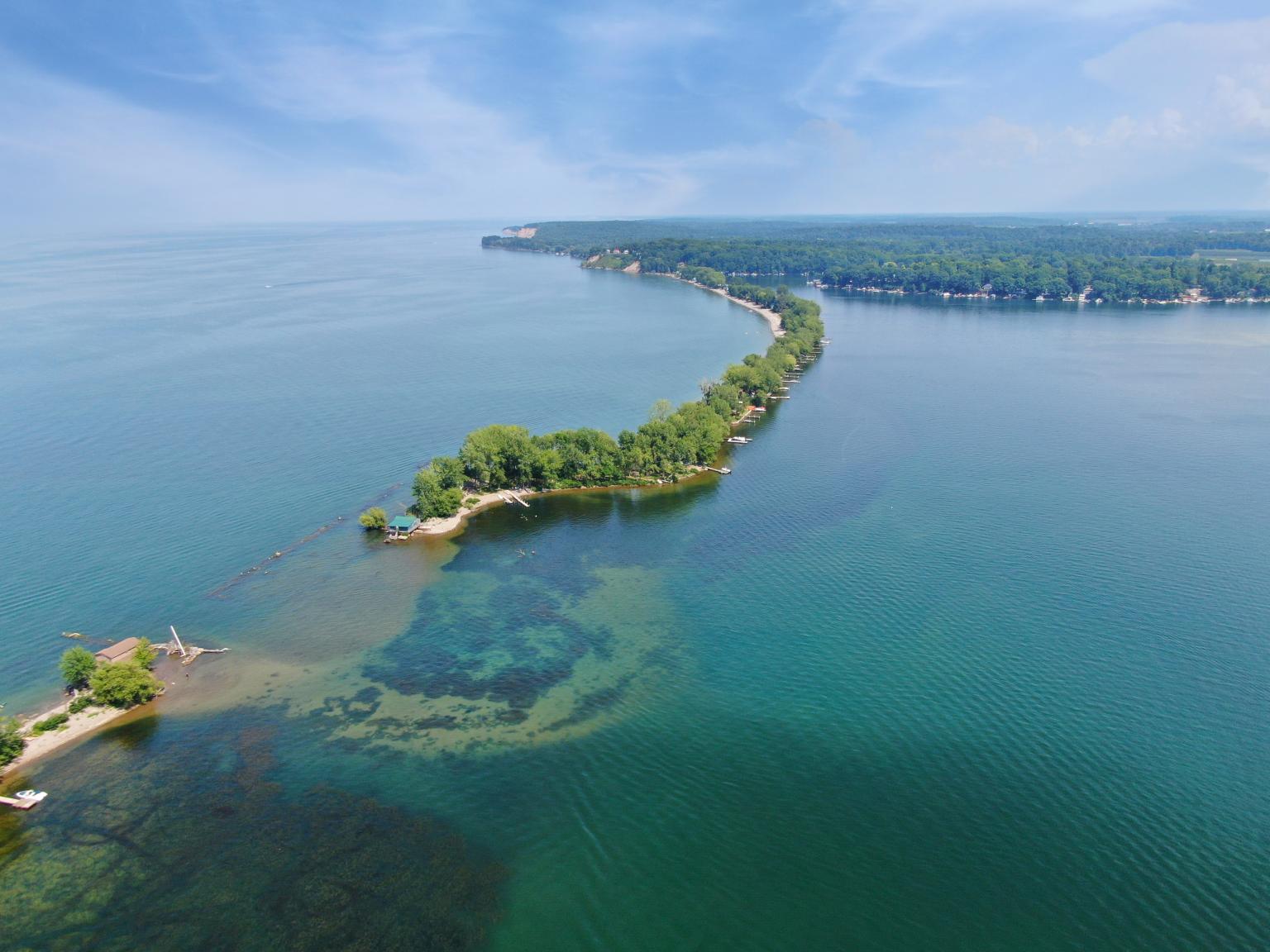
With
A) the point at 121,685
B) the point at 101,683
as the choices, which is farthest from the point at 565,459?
the point at 101,683

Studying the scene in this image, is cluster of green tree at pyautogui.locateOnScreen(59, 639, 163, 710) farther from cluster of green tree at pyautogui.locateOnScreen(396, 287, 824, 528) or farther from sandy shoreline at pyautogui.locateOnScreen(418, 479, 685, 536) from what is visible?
sandy shoreline at pyautogui.locateOnScreen(418, 479, 685, 536)

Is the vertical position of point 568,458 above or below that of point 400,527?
above

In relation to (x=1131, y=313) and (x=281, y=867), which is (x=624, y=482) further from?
(x=1131, y=313)

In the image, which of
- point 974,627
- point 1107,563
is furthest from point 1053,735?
point 1107,563

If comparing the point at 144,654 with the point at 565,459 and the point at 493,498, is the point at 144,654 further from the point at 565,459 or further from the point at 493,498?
the point at 565,459

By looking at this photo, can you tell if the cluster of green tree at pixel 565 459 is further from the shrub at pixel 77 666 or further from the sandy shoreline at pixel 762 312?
the sandy shoreline at pixel 762 312
